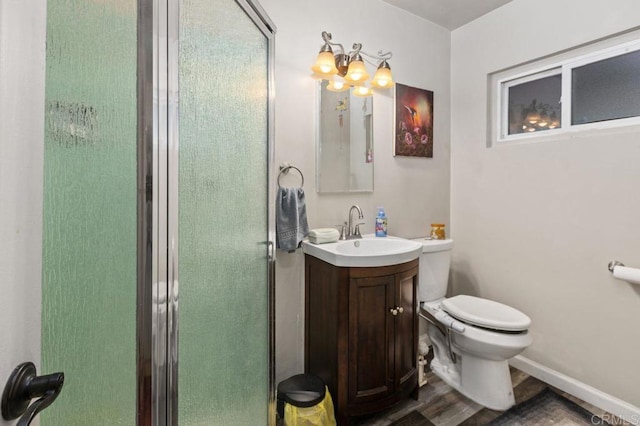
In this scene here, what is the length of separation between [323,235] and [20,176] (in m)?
1.33

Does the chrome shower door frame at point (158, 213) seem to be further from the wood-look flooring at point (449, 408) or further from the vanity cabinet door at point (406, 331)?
the wood-look flooring at point (449, 408)

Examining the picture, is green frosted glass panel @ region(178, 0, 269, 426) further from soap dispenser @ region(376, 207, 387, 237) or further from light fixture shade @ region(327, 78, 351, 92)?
soap dispenser @ region(376, 207, 387, 237)

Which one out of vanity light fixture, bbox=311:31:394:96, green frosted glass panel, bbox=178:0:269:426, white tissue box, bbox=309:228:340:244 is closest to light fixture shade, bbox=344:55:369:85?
vanity light fixture, bbox=311:31:394:96

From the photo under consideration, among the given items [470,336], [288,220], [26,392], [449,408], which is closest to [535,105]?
[470,336]

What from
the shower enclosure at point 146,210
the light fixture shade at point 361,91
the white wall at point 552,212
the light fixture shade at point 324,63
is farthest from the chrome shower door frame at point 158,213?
the white wall at point 552,212

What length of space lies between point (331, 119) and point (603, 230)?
1.62m

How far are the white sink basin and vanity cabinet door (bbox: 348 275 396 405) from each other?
87 mm

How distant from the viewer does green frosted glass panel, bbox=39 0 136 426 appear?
1.46ft

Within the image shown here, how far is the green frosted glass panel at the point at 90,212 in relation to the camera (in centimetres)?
44

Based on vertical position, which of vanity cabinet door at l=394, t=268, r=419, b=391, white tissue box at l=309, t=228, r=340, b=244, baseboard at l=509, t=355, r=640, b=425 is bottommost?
baseboard at l=509, t=355, r=640, b=425

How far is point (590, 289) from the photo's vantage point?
5.44 feet

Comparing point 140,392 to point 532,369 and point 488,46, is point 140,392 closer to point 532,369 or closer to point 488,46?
point 532,369

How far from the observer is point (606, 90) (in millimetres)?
1656

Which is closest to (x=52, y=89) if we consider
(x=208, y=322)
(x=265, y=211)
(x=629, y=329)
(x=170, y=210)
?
(x=170, y=210)
